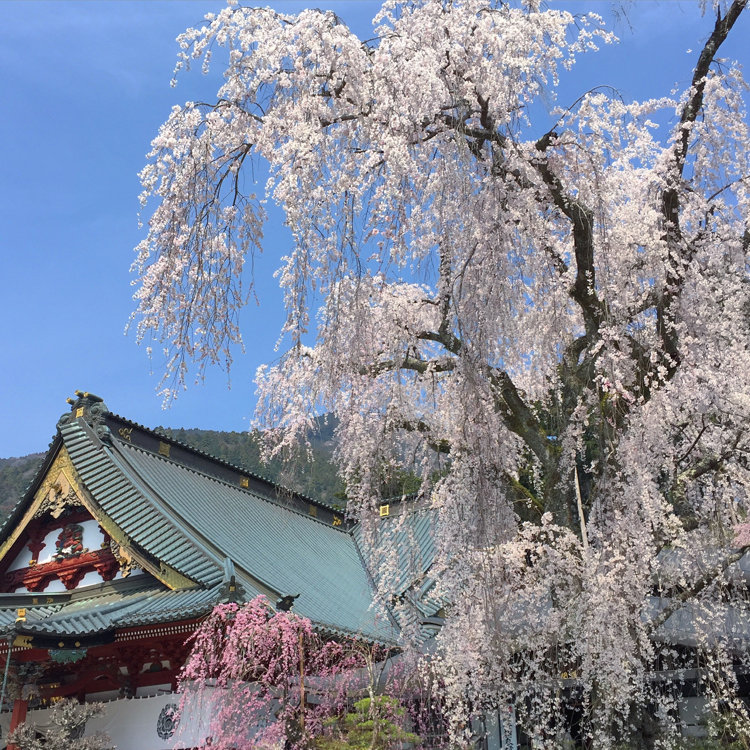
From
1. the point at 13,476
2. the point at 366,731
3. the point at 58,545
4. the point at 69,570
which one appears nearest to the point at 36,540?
the point at 58,545

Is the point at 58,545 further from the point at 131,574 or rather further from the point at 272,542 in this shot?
the point at 272,542

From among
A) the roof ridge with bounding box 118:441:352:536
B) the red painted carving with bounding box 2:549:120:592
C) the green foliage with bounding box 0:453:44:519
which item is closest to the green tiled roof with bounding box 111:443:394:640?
the roof ridge with bounding box 118:441:352:536

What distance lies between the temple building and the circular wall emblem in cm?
1

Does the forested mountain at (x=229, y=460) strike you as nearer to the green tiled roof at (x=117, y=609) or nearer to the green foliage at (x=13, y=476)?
the green foliage at (x=13, y=476)

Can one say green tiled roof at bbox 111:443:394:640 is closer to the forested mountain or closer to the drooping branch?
the drooping branch

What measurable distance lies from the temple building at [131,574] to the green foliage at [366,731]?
1.21m

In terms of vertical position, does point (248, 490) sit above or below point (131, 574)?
above

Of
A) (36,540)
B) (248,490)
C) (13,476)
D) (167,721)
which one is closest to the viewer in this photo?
(167,721)

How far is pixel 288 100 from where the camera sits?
17.7ft

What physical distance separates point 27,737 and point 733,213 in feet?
28.7

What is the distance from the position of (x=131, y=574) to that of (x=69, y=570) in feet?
4.00

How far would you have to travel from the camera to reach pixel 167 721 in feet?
27.2

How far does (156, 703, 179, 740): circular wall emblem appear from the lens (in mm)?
8211

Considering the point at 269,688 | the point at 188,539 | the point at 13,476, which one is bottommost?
the point at 269,688
